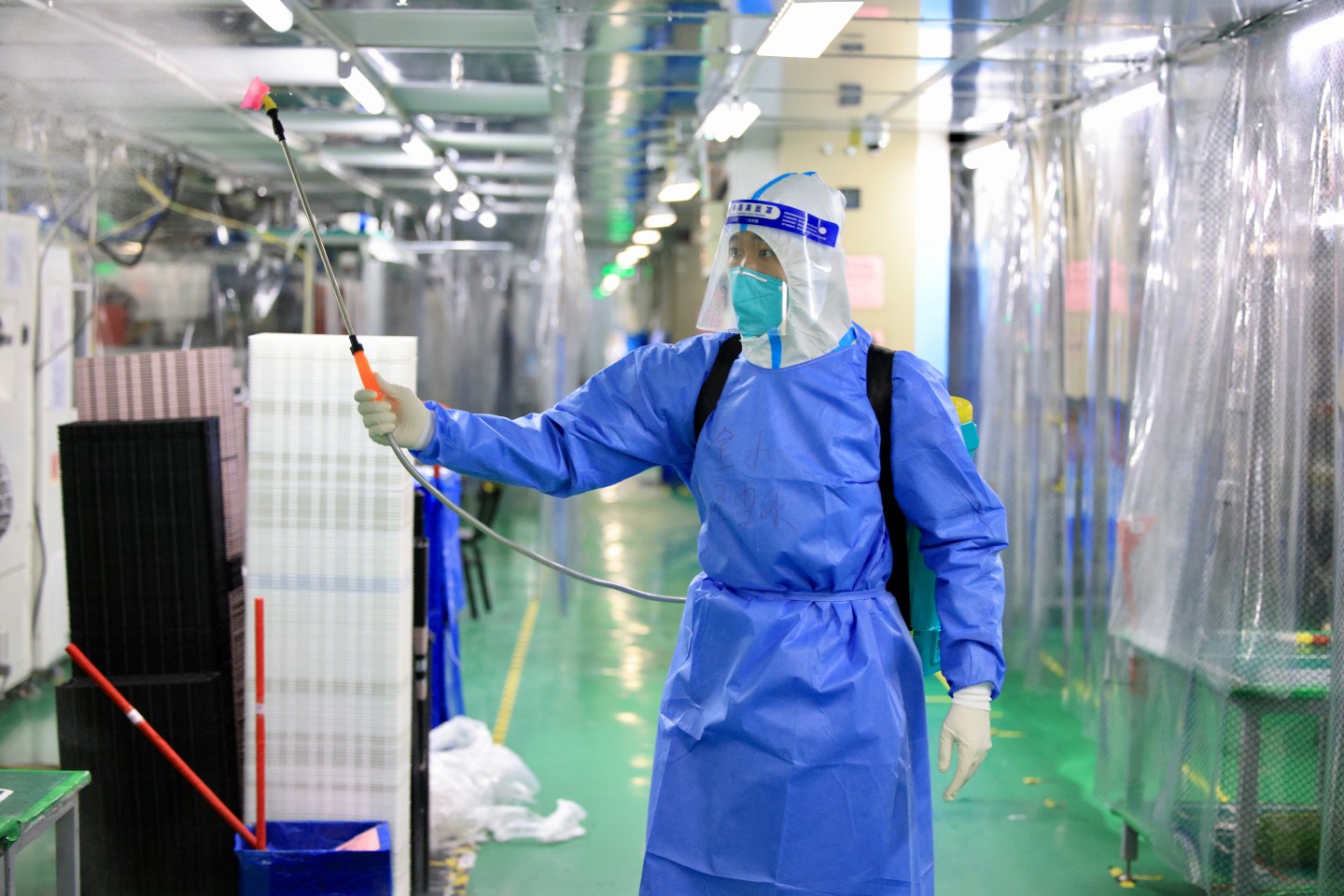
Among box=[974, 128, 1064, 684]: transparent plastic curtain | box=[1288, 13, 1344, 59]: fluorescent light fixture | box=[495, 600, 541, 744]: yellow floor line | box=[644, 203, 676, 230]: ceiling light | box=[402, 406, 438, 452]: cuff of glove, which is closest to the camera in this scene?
box=[402, 406, 438, 452]: cuff of glove

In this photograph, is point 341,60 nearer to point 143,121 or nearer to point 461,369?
point 143,121

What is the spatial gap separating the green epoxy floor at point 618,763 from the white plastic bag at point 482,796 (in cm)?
7

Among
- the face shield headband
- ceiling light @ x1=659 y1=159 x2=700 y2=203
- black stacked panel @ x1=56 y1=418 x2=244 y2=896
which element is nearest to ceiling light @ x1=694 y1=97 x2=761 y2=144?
ceiling light @ x1=659 y1=159 x2=700 y2=203

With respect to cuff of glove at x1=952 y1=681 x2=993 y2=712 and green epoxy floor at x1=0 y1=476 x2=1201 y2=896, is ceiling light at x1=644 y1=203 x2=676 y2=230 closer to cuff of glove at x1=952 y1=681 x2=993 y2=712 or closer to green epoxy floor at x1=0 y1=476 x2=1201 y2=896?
green epoxy floor at x1=0 y1=476 x2=1201 y2=896

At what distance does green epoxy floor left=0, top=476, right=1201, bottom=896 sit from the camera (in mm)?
3211

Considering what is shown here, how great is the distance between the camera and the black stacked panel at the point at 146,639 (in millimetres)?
2695

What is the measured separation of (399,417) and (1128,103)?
304 centimetres

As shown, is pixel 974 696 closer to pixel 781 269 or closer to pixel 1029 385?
pixel 781 269

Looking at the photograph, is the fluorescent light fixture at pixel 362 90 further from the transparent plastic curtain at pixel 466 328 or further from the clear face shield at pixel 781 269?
the transparent plastic curtain at pixel 466 328

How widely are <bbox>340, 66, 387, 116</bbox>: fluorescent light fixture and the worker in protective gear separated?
2.37 metres

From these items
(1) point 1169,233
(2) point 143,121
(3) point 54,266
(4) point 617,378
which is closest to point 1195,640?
(1) point 1169,233

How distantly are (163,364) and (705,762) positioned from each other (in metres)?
1.85

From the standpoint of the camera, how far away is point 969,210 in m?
5.81

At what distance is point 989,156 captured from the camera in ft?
17.3
